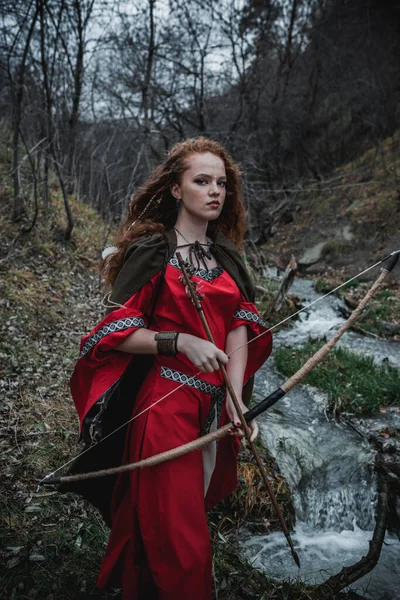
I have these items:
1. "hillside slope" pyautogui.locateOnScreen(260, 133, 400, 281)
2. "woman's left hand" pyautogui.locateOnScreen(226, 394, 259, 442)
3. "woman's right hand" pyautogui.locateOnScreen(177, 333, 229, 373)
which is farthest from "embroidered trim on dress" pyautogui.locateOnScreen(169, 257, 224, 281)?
"hillside slope" pyautogui.locateOnScreen(260, 133, 400, 281)

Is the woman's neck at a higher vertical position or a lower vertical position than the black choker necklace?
higher

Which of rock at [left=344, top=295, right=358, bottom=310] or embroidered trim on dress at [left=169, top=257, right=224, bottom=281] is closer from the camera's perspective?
embroidered trim on dress at [left=169, top=257, right=224, bottom=281]

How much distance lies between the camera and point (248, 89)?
1088cm

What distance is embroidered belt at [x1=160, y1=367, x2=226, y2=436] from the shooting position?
183 cm

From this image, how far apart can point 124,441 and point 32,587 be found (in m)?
1.02

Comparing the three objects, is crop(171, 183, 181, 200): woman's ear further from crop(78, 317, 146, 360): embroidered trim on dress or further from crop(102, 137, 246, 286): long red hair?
crop(78, 317, 146, 360): embroidered trim on dress

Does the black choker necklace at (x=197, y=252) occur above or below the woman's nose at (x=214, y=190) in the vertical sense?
below

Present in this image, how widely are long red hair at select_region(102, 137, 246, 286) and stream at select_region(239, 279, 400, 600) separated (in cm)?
213

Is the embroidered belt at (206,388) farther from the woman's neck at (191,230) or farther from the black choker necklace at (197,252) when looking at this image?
the woman's neck at (191,230)

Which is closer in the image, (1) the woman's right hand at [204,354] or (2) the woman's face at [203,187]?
(1) the woman's right hand at [204,354]

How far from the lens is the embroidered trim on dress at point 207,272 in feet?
6.20

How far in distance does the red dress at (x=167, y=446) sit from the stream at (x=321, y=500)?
133cm

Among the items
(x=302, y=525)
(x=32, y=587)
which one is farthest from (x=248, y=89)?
(x=32, y=587)

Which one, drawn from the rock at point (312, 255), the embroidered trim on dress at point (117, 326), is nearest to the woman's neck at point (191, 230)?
the embroidered trim on dress at point (117, 326)
